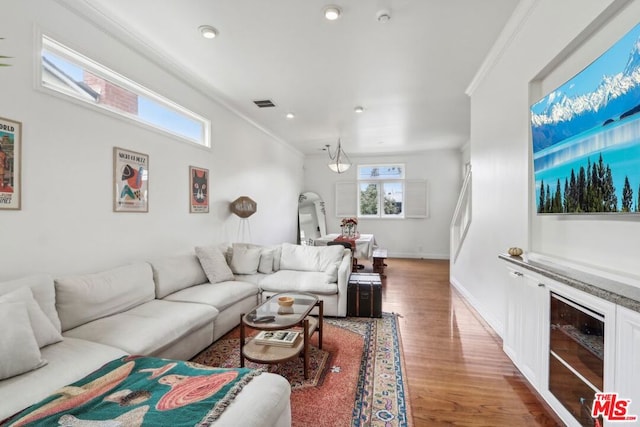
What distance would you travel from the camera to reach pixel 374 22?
2473 millimetres

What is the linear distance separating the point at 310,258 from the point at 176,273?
1.66 metres

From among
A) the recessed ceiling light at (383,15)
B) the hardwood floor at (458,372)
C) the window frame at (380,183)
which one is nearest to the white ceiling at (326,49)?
the recessed ceiling light at (383,15)

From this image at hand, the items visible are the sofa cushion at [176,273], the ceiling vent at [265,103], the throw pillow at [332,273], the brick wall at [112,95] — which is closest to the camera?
the brick wall at [112,95]

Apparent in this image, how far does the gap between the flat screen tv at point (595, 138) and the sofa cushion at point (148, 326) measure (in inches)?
110

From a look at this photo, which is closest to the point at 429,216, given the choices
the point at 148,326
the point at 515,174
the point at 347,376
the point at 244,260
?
the point at 515,174

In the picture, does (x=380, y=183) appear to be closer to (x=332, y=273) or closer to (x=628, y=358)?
(x=332, y=273)

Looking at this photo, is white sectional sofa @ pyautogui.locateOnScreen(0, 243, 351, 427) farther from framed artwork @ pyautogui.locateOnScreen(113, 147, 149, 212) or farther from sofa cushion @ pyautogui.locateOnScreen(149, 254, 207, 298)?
framed artwork @ pyautogui.locateOnScreen(113, 147, 149, 212)

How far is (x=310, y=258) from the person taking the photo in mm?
3902

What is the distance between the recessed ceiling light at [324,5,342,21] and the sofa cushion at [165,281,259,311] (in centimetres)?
272

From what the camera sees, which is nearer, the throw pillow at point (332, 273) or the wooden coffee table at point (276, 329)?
the wooden coffee table at point (276, 329)

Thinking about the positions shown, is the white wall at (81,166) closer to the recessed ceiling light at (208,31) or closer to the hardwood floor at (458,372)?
the recessed ceiling light at (208,31)

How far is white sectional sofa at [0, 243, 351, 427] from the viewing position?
4.46 feet

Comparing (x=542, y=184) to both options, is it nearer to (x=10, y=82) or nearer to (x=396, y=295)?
(x=396, y=295)

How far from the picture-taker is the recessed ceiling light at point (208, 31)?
8.38ft
